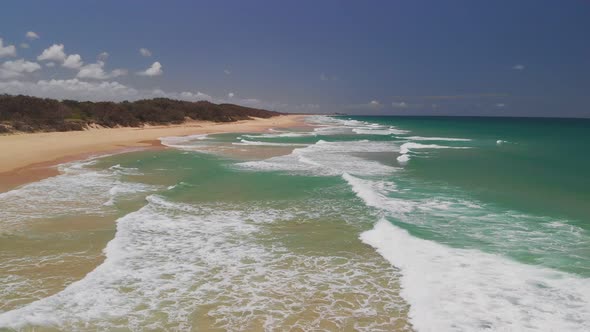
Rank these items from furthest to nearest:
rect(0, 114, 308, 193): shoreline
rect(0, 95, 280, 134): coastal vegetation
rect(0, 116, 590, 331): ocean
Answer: rect(0, 95, 280, 134): coastal vegetation < rect(0, 114, 308, 193): shoreline < rect(0, 116, 590, 331): ocean

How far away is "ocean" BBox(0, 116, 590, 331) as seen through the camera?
20.9 ft

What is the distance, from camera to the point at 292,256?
8.96 metres

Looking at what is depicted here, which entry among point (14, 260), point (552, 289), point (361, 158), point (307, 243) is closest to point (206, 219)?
point (307, 243)

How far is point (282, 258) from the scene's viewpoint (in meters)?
8.83

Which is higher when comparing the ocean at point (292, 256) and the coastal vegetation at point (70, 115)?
the coastal vegetation at point (70, 115)

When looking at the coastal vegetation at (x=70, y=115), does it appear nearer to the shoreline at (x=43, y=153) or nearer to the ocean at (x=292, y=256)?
the shoreline at (x=43, y=153)

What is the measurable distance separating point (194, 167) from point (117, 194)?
724 cm

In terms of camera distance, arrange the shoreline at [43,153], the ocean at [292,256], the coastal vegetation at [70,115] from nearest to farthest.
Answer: the ocean at [292,256], the shoreline at [43,153], the coastal vegetation at [70,115]

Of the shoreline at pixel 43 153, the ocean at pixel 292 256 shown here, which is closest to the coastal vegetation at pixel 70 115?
the shoreline at pixel 43 153

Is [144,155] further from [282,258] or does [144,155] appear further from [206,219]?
[282,258]

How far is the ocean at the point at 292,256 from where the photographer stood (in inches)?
250

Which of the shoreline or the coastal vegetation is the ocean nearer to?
the shoreline

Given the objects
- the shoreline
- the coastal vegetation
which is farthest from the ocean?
the coastal vegetation

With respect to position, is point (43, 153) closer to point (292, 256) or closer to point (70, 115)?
point (292, 256)
